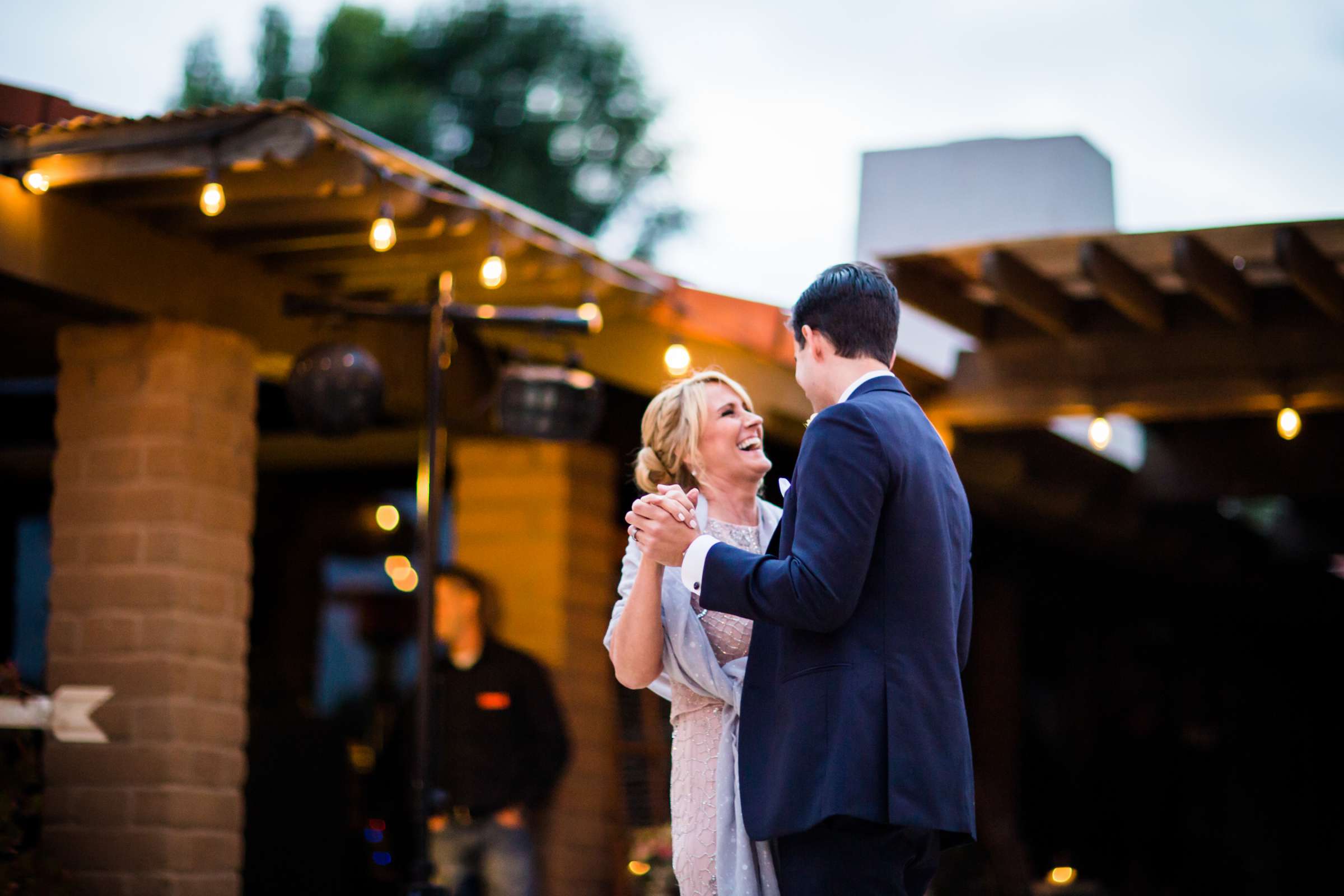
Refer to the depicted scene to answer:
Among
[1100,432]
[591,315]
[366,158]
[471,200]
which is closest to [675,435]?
[366,158]

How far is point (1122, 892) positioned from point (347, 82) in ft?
53.2

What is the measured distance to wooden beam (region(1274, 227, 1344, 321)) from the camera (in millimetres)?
5621

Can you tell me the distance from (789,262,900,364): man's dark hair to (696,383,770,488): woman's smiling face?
1.86 ft

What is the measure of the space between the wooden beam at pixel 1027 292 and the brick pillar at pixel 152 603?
2.85 meters

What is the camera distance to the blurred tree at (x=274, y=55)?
22.8m

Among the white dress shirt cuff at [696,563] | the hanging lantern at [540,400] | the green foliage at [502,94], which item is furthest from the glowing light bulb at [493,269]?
the green foliage at [502,94]

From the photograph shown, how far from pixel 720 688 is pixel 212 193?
90.2 inches

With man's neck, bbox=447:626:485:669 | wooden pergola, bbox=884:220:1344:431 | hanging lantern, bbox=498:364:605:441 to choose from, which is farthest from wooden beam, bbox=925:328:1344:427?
man's neck, bbox=447:626:485:669

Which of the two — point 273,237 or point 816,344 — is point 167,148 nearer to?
point 273,237

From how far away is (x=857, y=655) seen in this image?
89.5 inches

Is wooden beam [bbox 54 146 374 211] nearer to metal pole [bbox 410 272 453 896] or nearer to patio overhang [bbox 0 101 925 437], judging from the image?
patio overhang [bbox 0 101 925 437]

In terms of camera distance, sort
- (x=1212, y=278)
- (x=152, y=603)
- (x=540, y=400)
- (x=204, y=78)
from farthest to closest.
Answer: (x=204, y=78) → (x=1212, y=278) → (x=540, y=400) → (x=152, y=603)

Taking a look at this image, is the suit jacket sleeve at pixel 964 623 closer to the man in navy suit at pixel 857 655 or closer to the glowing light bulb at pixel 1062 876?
the man in navy suit at pixel 857 655

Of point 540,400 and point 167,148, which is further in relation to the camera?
point 540,400
